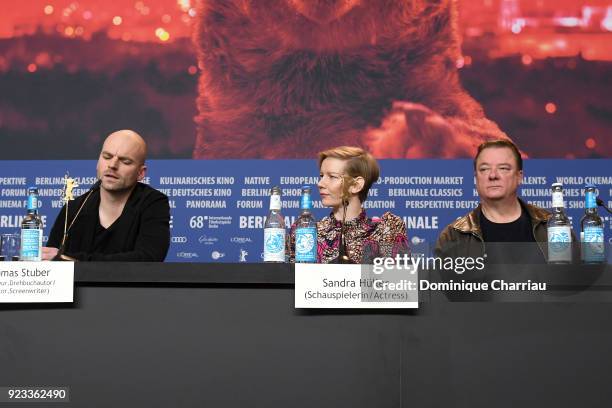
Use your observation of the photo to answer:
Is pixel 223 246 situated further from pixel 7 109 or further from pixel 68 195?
pixel 68 195

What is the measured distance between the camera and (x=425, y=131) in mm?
3637

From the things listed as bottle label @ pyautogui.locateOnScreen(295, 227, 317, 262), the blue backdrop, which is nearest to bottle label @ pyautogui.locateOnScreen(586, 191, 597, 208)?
bottle label @ pyautogui.locateOnScreen(295, 227, 317, 262)

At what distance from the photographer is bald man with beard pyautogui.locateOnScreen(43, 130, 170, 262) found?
255cm

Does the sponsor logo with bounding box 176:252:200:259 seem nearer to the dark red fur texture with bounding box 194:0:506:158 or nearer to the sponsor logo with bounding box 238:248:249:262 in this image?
the sponsor logo with bounding box 238:248:249:262

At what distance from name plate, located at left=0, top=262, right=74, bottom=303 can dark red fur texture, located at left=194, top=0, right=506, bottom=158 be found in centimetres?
204

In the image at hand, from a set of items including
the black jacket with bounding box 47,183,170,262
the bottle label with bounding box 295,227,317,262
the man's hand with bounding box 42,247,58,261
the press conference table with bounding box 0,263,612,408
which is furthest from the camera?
the black jacket with bounding box 47,183,170,262

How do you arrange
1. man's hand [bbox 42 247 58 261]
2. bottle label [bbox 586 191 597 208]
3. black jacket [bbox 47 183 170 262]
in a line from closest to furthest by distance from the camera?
1. bottle label [bbox 586 191 597 208]
2. man's hand [bbox 42 247 58 261]
3. black jacket [bbox 47 183 170 262]

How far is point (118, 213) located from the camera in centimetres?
266

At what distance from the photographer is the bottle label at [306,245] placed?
1830mm

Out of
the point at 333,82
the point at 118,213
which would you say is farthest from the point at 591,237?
the point at 333,82

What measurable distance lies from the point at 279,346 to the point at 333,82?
7.25 feet

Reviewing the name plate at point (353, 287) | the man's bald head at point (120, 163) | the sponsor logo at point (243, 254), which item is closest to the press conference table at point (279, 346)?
the name plate at point (353, 287)

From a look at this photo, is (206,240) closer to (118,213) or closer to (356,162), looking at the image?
(118,213)

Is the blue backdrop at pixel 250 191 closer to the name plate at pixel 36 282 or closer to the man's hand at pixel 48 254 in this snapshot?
the man's hand at pixel 48 254
